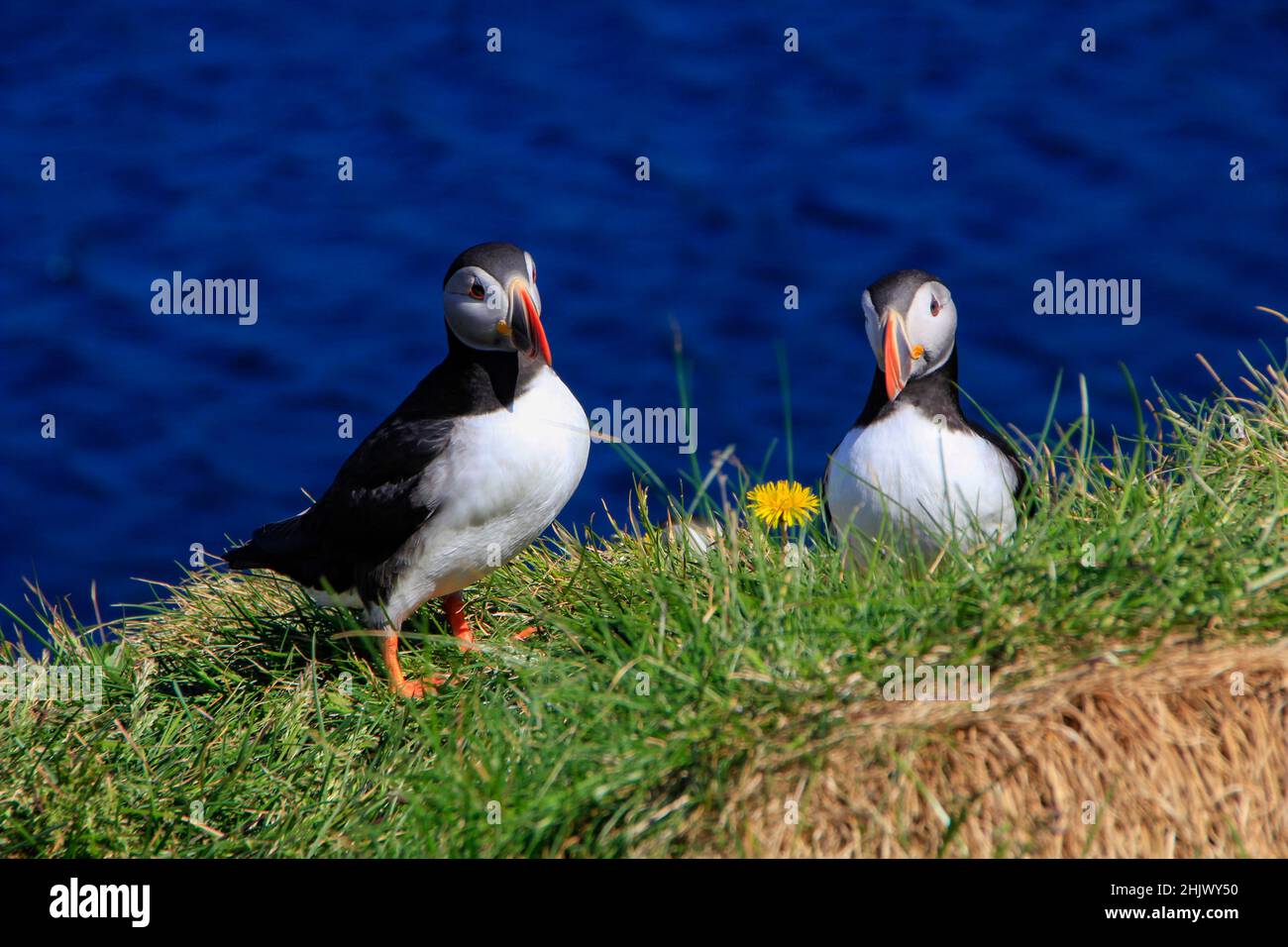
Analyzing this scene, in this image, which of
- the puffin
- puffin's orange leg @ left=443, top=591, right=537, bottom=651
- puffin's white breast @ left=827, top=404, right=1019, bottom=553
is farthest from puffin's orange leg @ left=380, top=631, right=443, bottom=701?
puffin's white breast @ left=827, top=404, right=1019, bottom=553

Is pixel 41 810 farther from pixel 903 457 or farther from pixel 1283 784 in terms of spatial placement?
pixel 1283 784

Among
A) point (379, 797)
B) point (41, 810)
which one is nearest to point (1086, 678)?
point (379, 797)

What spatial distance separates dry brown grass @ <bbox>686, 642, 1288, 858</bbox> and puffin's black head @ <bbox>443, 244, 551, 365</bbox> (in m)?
1.92

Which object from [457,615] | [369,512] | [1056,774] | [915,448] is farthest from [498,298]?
[1056,774]

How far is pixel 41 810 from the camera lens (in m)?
3.92

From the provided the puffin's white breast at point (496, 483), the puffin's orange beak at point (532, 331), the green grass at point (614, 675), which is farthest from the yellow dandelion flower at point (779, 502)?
the puffin's orange beak at point (532, 331)

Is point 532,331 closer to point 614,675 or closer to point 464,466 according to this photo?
point 464,466

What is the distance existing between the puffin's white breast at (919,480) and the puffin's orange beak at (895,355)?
15 centimetres

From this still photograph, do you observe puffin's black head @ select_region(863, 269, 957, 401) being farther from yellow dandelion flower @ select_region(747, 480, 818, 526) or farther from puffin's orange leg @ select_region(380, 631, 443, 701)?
puffin's orange leg @ select_region(380, 631, 443, 701)

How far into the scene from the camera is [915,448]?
14.0 feet

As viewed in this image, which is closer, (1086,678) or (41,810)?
(1086,678)

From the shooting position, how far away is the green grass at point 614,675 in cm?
319
